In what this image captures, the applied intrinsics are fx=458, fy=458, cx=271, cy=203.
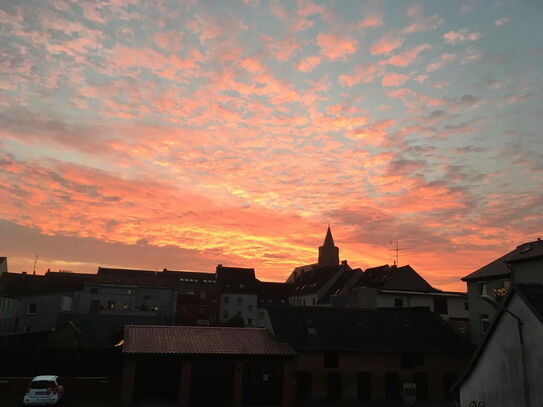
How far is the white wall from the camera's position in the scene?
11.0m

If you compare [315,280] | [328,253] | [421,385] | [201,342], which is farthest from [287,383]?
[328,253]

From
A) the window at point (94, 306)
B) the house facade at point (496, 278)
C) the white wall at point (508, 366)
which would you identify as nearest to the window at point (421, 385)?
the house facade at point (496, 278)

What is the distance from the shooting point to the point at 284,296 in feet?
388

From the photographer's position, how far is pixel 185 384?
107 ft

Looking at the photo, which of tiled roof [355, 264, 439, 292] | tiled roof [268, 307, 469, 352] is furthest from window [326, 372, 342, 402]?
tiled roof [355, 264, 439, 292]

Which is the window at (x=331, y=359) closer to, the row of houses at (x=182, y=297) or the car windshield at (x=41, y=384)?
the row of houses at (x=182, y=297)

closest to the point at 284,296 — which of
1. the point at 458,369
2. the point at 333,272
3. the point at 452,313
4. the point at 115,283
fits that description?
the point at 333,272

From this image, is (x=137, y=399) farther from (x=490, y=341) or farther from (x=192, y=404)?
(x=490, y=341)

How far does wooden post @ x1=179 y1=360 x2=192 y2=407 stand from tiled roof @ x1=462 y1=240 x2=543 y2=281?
26971mm

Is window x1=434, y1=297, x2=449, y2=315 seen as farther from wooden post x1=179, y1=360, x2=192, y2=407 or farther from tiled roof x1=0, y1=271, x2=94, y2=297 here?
tiled roof x1=0, y1=271, x2=94, y2=297

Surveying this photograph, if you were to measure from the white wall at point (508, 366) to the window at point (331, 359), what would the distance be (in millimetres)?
23650

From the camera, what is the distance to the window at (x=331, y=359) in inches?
1426

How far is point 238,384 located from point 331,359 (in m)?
7.75

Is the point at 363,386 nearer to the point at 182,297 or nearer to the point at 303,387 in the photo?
the point at 303,387
